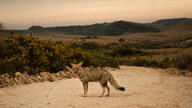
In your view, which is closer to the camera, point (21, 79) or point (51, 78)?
point (21, 79)

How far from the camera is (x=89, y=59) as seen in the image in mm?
18578

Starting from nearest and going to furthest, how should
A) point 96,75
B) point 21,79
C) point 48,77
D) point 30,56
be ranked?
point 96,75 → point 21,79 → point 48,77 → point 30,56

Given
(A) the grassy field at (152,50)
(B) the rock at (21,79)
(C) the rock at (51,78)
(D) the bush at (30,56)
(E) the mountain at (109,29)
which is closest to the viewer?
(B) the rock at (21,79)

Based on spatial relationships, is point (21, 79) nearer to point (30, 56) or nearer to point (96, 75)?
point (30, 56)

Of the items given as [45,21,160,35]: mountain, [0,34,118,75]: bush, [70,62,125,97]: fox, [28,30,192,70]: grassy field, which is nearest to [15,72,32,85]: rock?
[0,34,118,75]: bush

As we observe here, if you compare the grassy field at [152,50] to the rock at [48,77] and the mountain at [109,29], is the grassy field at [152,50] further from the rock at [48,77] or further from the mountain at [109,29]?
the mountain at [109,29]

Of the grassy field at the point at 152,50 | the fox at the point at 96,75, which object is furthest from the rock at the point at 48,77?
the grassy field at the point at 152,50

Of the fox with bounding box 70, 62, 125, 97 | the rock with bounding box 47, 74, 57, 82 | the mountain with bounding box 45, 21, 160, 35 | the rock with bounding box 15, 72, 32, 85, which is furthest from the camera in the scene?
the mountain with bounding box 45, 21, 160, 35

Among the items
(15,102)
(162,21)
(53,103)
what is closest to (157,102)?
(53,103)

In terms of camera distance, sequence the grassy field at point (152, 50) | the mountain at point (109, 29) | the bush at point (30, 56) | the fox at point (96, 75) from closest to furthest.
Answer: the fox at point (96, 75) → the bush at point (30, 56) → the grassy field at point (152, 50) → the mountain at point (109, 29)

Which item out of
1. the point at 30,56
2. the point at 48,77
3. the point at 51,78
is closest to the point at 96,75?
the point at 51,78

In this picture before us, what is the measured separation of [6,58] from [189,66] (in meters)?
13.9

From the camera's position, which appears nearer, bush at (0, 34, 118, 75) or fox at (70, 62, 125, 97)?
fox at (70, 62, 125, 97)

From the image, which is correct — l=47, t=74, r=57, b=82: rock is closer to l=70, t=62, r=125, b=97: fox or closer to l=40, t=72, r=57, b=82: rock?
l=40, t=72, r=57, b=82: rock
